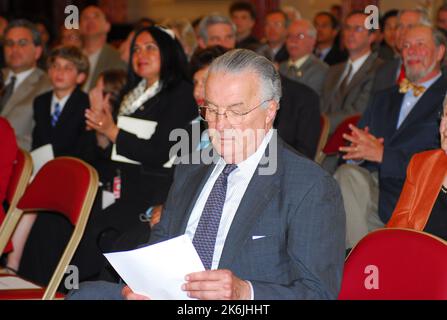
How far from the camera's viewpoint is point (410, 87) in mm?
3932

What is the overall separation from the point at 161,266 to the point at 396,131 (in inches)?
85.9

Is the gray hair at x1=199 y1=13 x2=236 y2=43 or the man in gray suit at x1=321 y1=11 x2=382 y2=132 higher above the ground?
the gray hair at x1=199 y1=13 x2=236 y2=43

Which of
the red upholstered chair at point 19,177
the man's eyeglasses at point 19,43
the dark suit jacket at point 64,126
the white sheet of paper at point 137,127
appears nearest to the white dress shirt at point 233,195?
the red upholstered chair at point 19,177

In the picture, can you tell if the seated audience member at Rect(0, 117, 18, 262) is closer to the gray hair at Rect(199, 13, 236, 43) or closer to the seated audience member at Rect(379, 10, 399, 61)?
the gray hair at Rect(199, 13, 236, 43)

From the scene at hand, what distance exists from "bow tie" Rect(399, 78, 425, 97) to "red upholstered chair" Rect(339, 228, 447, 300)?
6.28 feet

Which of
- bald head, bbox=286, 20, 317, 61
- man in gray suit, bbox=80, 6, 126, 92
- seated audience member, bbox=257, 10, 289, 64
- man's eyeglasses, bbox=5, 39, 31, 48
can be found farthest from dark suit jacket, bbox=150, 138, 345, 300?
seated audience member, bbox=257, 10, 289, 64

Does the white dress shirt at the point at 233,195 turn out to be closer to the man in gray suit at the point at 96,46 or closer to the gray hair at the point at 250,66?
the gray hair at the point at 250,66

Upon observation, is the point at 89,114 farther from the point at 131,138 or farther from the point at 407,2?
the point at 407,2

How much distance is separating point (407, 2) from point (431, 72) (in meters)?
4.72

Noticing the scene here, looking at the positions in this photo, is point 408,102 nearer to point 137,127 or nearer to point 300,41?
point 137,127

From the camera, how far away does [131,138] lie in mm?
3834

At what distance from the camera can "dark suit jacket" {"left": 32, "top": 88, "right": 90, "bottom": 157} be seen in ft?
15.1

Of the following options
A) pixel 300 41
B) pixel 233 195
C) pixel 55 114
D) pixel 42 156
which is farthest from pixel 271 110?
pixel 300 41

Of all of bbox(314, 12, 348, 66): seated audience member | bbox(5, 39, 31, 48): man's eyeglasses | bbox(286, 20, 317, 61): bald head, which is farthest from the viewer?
bbox(314, 12, 348, 66): seated audience member
